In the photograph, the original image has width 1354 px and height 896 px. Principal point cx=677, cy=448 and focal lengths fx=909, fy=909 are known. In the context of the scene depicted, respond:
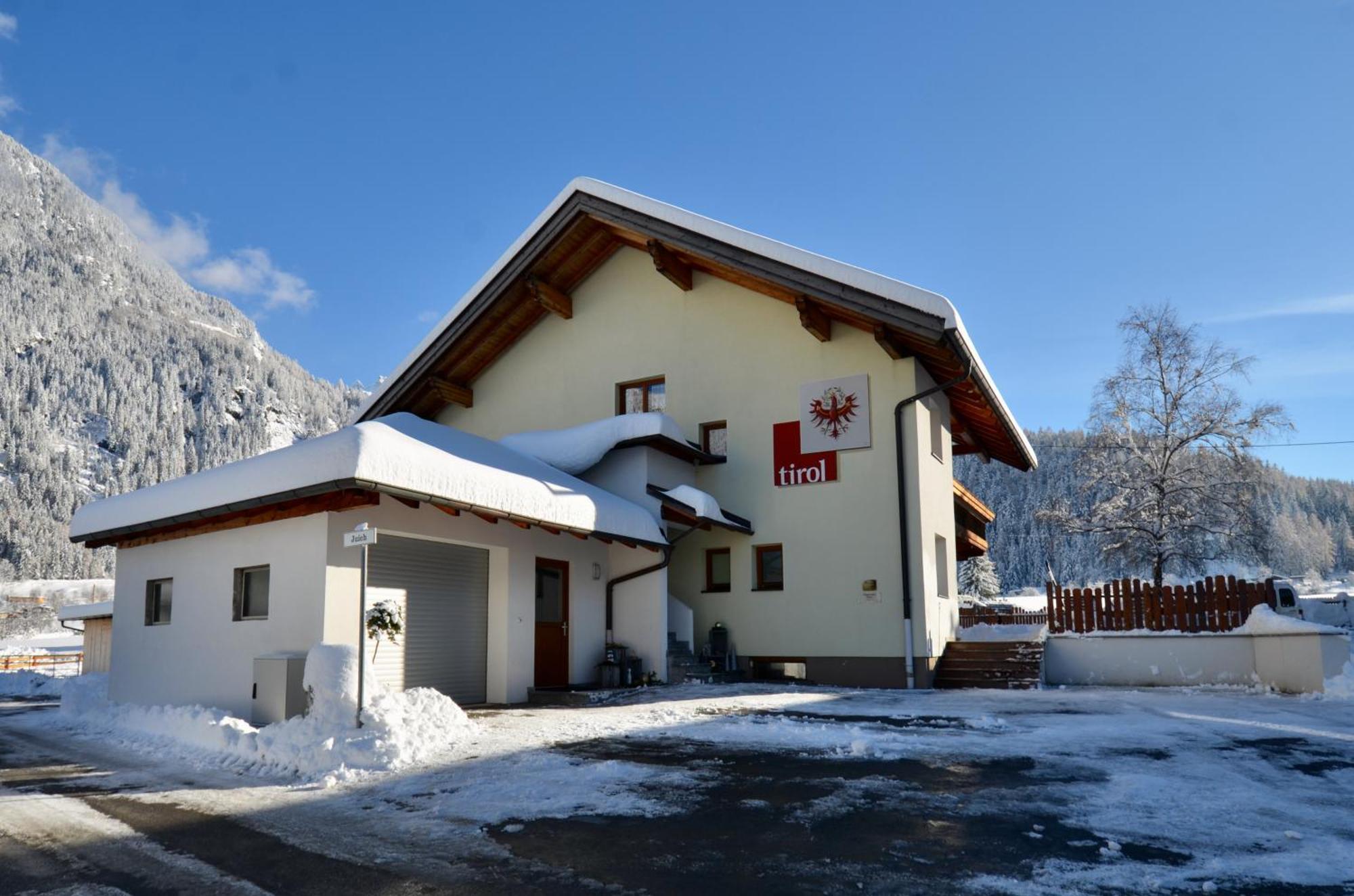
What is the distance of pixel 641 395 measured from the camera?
19500mm

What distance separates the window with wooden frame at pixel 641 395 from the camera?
19.3m

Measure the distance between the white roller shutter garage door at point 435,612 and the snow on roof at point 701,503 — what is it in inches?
144

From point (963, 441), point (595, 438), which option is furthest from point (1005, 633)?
point (595, 438)

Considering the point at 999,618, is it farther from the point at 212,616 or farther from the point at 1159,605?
the point at 212,616

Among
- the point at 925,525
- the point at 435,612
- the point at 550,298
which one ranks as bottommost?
the point at 435,612

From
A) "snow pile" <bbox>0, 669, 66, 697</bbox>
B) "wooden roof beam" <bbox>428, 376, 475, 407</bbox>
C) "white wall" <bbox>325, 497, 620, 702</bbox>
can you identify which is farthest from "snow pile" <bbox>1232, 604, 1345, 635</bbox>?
"snow pile" <bbox>0, 669, 66, 697</bbox>

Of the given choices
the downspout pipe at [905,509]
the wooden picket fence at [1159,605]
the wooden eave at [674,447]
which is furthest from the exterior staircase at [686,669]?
the wooden picket fence at [1159,605]

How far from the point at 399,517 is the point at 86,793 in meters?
5.44

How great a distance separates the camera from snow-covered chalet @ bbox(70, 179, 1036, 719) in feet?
39.2

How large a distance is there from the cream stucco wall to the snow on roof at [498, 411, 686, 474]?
5.63 ft

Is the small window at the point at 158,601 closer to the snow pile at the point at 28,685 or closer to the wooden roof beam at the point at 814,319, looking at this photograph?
the wooden roof beam at the point at 814,319

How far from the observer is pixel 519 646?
14531 millimetres

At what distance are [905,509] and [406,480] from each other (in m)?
9.02

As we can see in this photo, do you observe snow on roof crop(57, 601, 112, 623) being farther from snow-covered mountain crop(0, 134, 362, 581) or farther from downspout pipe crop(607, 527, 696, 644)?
snow-covered mountain crop(0, 134, 362, 581)
